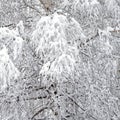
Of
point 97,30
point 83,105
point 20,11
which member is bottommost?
point 83,105

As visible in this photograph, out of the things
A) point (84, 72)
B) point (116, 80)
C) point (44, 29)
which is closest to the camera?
point (44, 29)

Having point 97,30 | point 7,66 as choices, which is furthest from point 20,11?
point 7,66

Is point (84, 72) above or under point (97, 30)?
under

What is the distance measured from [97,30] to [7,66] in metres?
1.35

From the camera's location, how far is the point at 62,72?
333cm

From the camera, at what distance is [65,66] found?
10.8ft

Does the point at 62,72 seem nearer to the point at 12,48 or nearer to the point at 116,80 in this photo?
the point at 12,48

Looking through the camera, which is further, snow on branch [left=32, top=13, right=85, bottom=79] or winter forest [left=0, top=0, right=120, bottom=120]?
winter forest [left=0, top=0, right=120, bottom=120]

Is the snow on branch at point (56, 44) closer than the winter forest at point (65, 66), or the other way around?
the snow on branch at point (56, 44)

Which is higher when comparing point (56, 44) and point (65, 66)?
point (56, 44)

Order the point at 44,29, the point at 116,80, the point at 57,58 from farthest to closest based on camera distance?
1. the point at 116,80
2. the point at 44,29
3. the point at 57,58

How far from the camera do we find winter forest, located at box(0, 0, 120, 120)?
3.41 m

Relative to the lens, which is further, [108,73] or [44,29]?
[108,73]

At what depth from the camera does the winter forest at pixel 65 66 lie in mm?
3408
